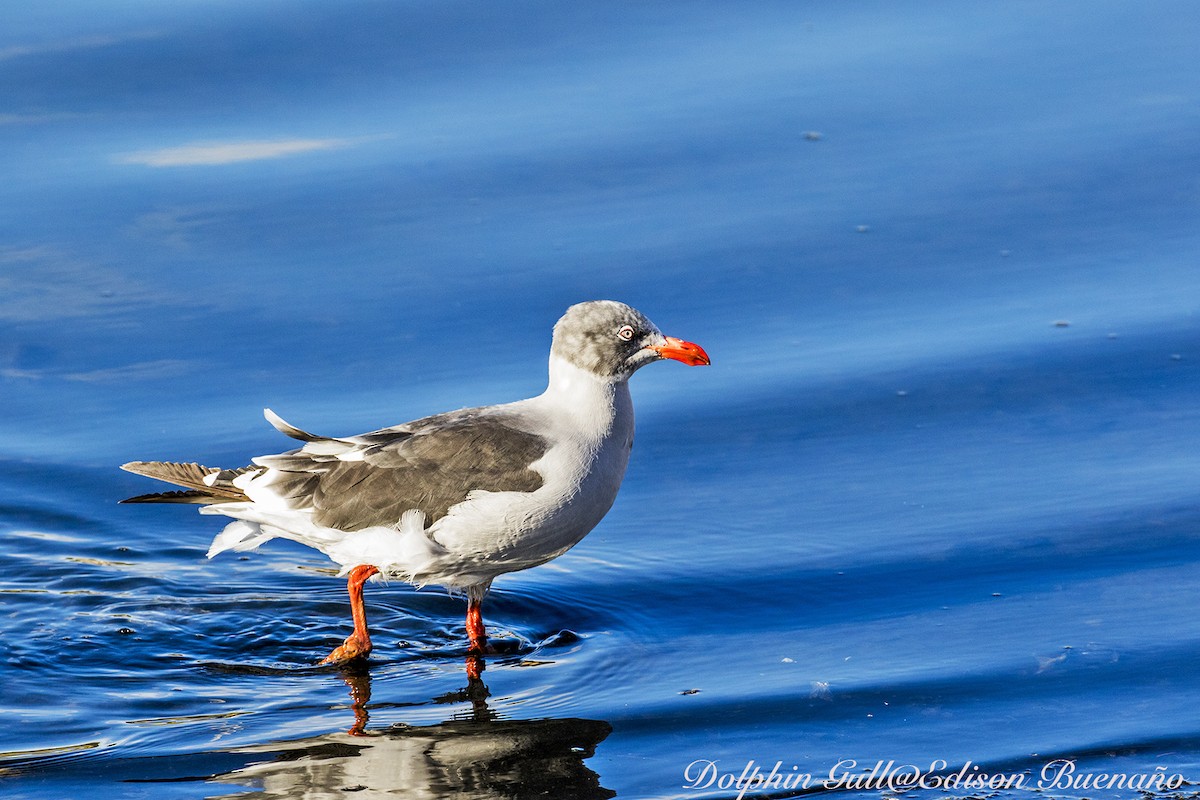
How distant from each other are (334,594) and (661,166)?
4292mm

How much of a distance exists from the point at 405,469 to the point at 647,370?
2.80 meters

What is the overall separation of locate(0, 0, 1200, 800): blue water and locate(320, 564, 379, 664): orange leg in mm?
135

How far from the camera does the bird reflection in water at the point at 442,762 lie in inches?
235

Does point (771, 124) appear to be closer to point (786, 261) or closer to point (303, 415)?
point (786, 261)

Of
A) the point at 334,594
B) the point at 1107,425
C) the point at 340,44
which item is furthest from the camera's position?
the point at 340,44

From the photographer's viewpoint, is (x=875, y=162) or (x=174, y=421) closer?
(x=174, y=421)

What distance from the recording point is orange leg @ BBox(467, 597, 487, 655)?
24.0 feet

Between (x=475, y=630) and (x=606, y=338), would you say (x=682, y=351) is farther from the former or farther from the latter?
(x=475, y=630)

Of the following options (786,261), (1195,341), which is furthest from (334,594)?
(1195,341)

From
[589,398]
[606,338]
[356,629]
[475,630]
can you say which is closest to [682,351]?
[606,338]

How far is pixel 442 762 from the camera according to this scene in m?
6.18

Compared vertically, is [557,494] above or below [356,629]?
above

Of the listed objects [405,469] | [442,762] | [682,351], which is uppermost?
[682,351]

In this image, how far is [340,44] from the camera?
40.3 ft
